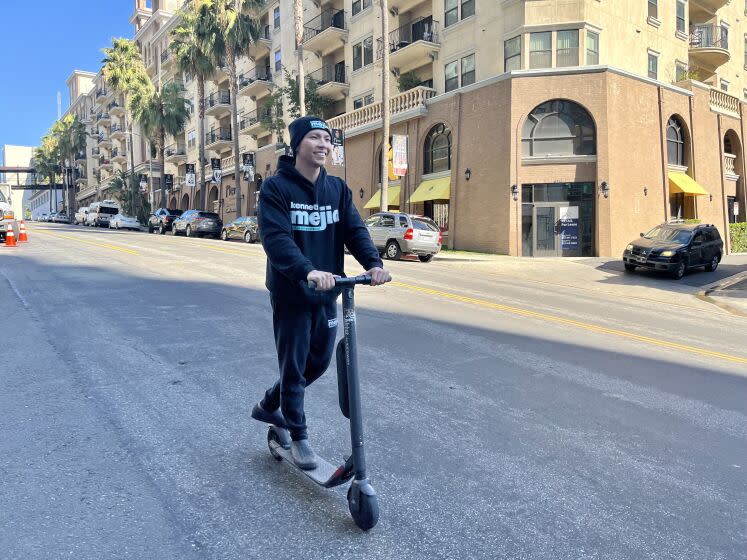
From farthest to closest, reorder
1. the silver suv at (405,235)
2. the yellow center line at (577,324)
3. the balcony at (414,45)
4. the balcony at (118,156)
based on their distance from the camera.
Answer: the balcony at (118,156), the balcony at (414,45), the silver suv at (405,235), the yellow center line at (577,324)

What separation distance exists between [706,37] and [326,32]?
2181 centimetres

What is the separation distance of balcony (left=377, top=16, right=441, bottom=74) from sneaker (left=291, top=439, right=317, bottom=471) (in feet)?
91.8

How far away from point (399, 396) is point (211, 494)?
206cm

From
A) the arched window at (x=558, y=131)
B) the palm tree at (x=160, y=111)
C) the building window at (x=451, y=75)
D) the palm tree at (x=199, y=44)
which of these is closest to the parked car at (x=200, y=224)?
the palm tree at (x=199, y=44)

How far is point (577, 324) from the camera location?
8.63 meters

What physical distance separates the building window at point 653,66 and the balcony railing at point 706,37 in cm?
478

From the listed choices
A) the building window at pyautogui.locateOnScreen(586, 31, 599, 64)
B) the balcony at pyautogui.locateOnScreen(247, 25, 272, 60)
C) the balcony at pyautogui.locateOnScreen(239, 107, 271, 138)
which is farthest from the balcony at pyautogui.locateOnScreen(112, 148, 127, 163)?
the building window at pyautogui.locateOnScreen(586, 31, 599, 64)

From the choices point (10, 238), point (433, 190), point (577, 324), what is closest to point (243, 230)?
point (433, 190)

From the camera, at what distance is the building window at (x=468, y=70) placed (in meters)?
26.9

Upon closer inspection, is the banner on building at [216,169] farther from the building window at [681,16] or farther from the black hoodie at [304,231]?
the black hoodie at [304,231]

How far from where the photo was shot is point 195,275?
484 inches

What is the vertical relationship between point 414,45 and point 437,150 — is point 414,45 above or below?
above

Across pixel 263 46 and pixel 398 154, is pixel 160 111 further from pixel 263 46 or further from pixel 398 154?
pixel 398 154

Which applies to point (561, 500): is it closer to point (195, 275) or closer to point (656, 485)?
point (656, 485)
